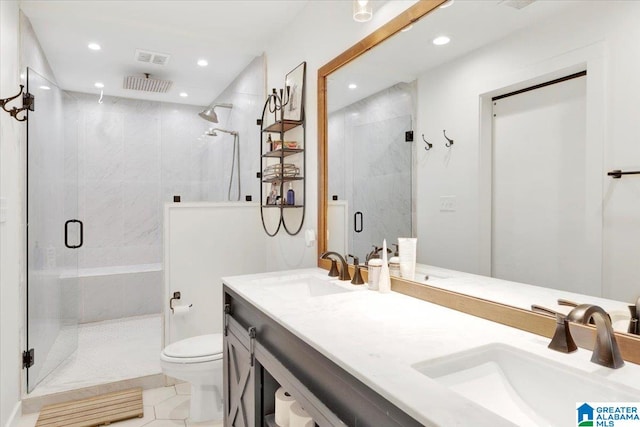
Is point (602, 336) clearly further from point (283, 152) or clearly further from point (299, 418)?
point (283, 152)

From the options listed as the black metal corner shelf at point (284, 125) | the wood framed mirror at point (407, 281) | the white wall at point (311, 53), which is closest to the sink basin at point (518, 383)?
the wood framed mirror at point (407, 281)

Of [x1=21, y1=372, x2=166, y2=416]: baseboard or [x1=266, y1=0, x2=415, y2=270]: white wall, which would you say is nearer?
[x1=266, y1=0, x2=415, y2=270]: white wall

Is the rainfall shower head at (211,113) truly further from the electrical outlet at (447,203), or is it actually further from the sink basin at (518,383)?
the sink basin at (518,383)

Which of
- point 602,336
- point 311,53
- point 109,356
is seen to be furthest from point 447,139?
point 109,356

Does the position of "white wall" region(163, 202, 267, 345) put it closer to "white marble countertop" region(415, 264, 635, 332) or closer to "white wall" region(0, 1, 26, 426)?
"white wall" region(0, 1, 26, 426)

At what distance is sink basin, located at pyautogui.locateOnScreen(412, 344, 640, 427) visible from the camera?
0.80m

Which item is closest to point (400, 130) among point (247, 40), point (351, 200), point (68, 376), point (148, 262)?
point (351, 200)

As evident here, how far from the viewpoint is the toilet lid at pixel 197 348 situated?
2.18 m

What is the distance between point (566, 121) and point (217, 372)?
6.81 feet

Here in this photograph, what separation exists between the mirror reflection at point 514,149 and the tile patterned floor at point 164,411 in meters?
1.62

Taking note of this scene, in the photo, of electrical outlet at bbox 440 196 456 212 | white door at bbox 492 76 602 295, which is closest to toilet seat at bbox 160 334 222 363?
electrical outlet at bbox 440 196 456 212

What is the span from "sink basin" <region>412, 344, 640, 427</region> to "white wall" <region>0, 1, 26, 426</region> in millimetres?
2220

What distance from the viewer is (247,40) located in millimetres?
2936

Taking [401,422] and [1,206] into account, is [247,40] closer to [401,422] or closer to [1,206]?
[1,206]
